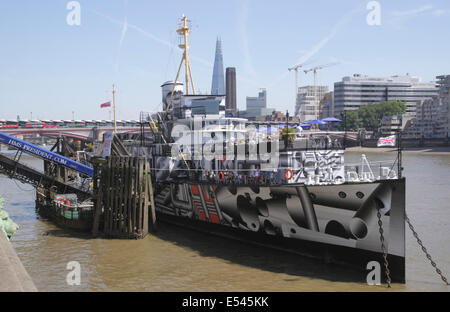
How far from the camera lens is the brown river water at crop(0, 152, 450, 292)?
14922 mm

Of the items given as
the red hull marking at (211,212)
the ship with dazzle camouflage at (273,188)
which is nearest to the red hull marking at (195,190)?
the ship with dazzle camouflage at (273,188)

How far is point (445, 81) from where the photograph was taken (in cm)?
13062

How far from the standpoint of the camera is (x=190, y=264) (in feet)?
56.6

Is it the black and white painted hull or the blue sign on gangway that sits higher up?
the blue sign on gangway

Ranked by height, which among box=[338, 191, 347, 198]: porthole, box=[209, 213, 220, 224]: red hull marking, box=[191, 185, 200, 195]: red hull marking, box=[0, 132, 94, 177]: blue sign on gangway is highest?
box=[0, 132, 94, 177]: blue sign on gangway

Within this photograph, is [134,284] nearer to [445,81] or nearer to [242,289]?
[242,289]

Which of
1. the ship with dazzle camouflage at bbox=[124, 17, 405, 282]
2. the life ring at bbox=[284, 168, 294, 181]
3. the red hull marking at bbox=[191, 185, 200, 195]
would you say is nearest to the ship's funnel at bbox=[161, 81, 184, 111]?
the ship with dazzle camouflage at bbox=[124, 17, 405, 282]

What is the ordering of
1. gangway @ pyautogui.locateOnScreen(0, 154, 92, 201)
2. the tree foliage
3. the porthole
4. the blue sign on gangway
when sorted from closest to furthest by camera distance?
the porthole
the blue sign on gangway
gangway @ pyautogui.locateOnScreen(0, 154, 92, 201)
the tree foliage

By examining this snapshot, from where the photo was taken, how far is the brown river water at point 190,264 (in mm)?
14922

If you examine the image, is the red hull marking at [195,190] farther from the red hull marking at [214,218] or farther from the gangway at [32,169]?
the gangway at [32,169]

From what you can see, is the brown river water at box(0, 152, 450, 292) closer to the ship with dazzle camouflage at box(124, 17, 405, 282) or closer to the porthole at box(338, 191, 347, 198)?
the ship with dazzle camouflage at box(124, 17, 405, 282)

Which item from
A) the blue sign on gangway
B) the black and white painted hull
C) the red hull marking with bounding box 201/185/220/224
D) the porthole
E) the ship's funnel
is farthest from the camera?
the ship's funnel

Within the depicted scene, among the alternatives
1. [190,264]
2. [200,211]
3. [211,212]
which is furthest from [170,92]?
[190,264]

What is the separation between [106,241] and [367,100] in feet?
534
